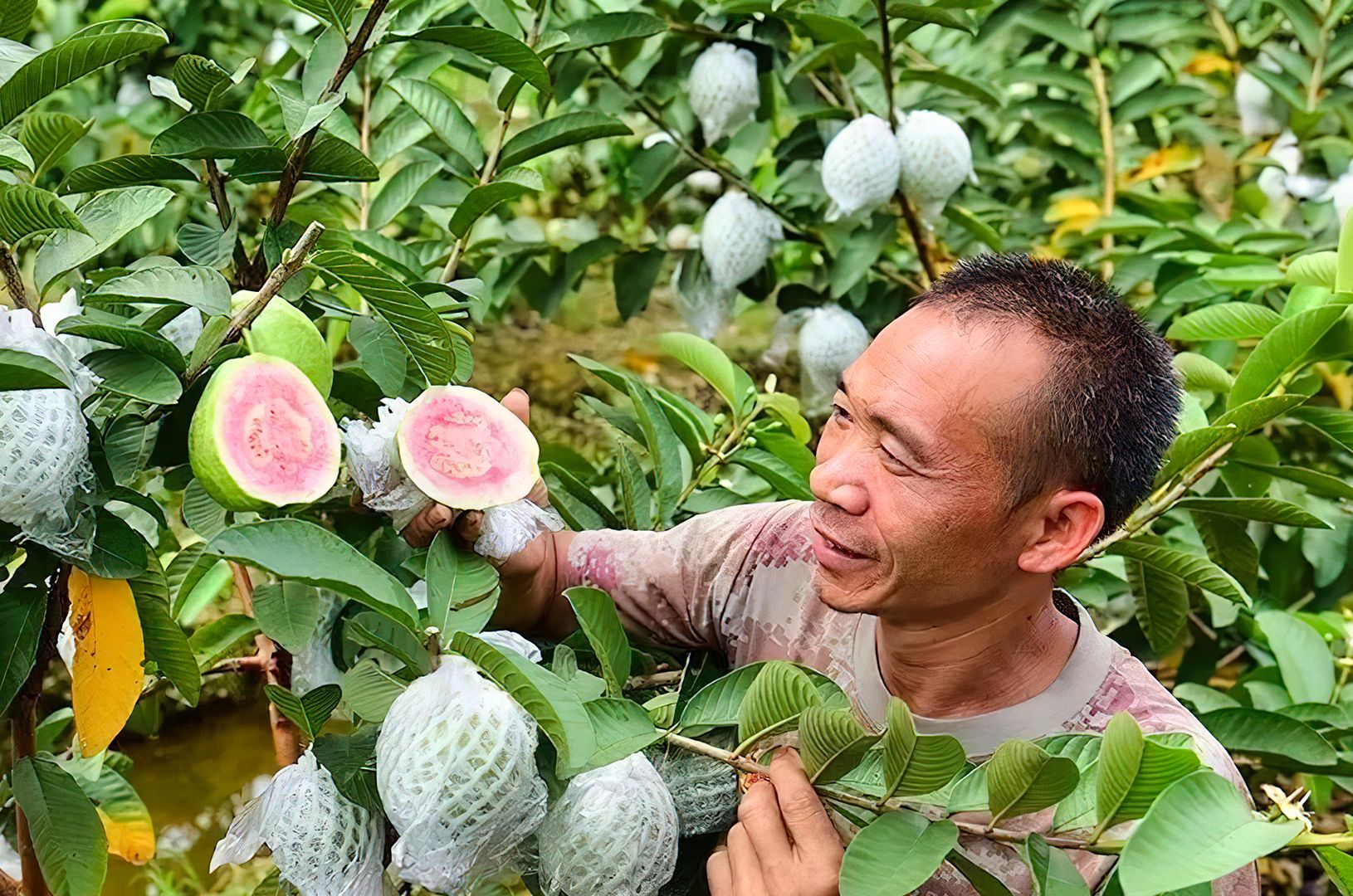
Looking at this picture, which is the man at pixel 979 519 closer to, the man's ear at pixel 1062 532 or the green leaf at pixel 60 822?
the man's ear at pixel 1062 532

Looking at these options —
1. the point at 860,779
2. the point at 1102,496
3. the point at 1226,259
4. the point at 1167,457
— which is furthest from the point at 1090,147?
the point at 860,779

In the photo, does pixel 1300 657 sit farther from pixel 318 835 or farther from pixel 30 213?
pixel 30 213

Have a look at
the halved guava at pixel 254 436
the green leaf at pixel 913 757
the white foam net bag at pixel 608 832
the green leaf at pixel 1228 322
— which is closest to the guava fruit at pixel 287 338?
the halved guava at pixel 254 436

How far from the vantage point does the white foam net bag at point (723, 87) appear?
1.89m

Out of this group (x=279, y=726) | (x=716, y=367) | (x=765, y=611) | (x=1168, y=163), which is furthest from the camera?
(x=1168, y=163)

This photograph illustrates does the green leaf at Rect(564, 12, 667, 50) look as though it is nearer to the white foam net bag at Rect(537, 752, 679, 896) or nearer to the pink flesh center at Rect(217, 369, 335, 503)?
the pink flesh center at Rect(217, 369, 335, 503)

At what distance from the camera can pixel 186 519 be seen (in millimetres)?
1069

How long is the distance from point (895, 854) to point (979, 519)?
0.93ft

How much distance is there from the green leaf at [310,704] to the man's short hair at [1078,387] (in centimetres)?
52

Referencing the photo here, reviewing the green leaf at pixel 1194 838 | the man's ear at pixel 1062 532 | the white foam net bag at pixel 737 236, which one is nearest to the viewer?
the green leaf at pixel 1194 838

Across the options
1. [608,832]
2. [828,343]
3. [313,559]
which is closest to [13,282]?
[313,559]

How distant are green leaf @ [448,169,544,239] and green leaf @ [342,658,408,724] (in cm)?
45

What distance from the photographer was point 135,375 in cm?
91

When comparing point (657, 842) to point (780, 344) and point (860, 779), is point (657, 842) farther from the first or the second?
point (780, 344)
